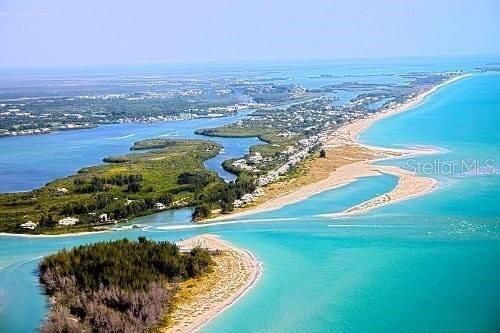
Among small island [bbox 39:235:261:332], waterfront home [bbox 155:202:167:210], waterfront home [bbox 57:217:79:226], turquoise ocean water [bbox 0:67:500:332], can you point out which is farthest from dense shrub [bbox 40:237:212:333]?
waterfront home [bbox 155:202:167:210]

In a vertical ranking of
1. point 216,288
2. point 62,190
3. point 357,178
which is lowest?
point 357,178

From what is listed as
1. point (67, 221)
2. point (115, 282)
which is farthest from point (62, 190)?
point (115, 282)

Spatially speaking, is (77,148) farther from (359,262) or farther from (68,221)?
(359,262)

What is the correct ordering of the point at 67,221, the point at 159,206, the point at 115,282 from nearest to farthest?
the point at 115,282 < the point at 67,221 < the point at 159,206

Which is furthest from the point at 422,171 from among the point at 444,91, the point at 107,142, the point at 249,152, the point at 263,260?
the point at 444,91

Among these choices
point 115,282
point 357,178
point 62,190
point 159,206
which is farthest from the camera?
point 357,178

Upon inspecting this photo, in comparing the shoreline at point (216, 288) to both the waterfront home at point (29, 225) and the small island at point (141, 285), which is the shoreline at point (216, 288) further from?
the waterfront home at point (29, 225)
